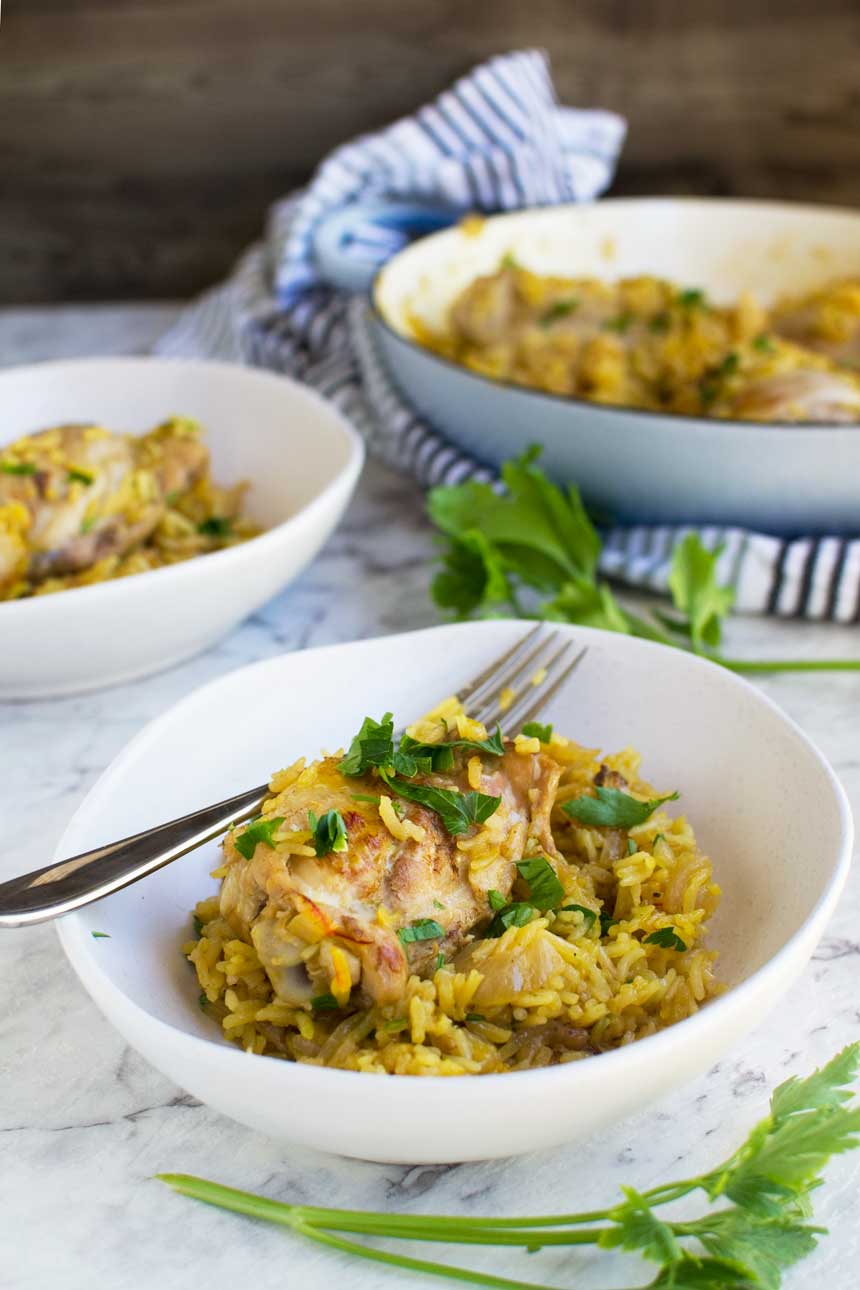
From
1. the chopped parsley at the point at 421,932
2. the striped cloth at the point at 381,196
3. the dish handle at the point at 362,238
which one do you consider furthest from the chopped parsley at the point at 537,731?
the dish handle at the point at 362,238

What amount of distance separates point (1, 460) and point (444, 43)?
275 cm

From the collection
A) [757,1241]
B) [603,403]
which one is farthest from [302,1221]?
[603,403]

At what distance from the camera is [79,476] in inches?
109

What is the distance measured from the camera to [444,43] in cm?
470

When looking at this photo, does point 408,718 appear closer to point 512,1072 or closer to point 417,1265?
point 512,1072

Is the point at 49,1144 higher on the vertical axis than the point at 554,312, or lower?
lower

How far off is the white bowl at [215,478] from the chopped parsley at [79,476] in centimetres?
41

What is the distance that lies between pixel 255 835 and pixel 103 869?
0.21 meters

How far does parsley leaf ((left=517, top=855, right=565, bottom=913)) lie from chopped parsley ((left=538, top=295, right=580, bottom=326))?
2137 mm

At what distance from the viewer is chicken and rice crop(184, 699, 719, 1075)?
1.56m

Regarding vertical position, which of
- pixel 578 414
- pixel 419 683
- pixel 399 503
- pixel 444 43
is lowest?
pixel 399 503

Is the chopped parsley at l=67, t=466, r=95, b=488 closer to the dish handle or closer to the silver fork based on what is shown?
the silver fork

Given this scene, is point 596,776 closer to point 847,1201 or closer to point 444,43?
point 847,1201

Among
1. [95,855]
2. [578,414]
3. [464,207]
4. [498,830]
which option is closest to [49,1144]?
[95,855]
